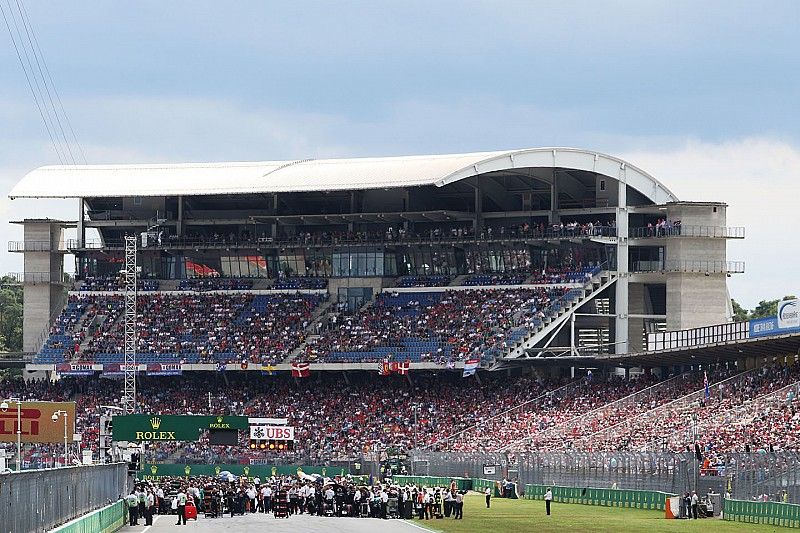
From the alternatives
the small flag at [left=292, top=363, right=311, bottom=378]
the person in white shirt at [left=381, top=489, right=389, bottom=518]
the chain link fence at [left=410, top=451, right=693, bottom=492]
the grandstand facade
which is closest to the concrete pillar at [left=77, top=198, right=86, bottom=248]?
the grandstand facade

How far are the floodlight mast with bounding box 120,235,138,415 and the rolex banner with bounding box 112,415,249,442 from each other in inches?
579

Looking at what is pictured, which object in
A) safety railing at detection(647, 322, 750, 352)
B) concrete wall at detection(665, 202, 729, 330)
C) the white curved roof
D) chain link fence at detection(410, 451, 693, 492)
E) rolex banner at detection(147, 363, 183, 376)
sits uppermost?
the white curved roof

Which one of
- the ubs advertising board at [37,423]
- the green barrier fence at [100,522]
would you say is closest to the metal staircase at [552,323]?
the ubs advertising board at [37,423]

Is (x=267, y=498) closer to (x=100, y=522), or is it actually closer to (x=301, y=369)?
(x=100, y=522)

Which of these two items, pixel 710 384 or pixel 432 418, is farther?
pixel 432 418

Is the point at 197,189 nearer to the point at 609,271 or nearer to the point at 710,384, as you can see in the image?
the point at 609,271

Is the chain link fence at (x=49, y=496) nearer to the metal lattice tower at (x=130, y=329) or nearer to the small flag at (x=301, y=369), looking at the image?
the metal lattice tower at (x=130, y=329)

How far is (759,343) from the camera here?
266 ft

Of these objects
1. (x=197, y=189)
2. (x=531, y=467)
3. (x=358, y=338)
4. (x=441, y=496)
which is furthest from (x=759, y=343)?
(x=197, y=189)

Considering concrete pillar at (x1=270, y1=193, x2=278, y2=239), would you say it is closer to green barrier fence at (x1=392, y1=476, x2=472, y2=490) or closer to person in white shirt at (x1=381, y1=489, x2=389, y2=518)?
green barrier fence at (x1=392, y1=476, x2=472, y2=490)

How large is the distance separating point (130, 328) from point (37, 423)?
39.8 m

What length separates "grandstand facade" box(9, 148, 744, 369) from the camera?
105 metres

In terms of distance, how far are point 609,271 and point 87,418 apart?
34.9 m

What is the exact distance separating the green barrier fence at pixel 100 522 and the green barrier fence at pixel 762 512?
21120 millimetres
